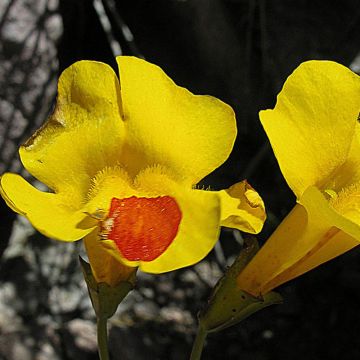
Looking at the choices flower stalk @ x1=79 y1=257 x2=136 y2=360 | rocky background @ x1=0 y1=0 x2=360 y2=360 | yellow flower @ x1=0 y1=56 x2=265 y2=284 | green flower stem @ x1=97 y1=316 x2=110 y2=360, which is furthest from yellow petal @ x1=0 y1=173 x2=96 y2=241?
rocky background @ x1=0 y1=0 x2=360 y2=360

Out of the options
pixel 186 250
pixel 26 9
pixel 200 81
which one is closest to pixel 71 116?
pixel 186 250

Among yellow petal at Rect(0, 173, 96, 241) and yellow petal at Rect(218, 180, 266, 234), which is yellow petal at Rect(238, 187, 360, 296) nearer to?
yellow petal at Rect(218, 180, 266, 234)

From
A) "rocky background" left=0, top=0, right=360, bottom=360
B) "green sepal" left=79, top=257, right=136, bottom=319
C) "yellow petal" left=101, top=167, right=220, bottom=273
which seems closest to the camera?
"yellow petal" left=101, top=167, right=220, bottom=273

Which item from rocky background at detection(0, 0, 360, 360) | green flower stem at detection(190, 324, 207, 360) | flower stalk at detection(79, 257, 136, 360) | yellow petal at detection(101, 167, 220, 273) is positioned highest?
yellow petal at detection(101, 167, 220, 273)

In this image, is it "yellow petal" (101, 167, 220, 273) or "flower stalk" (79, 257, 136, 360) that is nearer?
"yellow petal" (101, 167, 220, 273)

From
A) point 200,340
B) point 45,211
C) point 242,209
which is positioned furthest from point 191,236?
point 200,340
